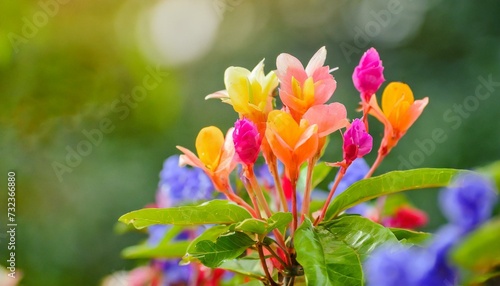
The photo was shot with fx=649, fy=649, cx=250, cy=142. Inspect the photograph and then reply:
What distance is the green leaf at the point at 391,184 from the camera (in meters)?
0.68

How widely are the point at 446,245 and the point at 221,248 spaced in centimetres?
38

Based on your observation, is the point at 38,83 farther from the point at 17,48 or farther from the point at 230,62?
the point at 230,62

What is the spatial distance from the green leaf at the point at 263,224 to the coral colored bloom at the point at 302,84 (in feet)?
0.40

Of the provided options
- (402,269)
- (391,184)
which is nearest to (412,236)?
(391,184)

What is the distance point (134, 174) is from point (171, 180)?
183cm

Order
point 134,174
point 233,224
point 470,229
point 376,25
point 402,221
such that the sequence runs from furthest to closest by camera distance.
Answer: point 376,25 → point 134,174 → point 402,221 → point 233,224 → point 470,229

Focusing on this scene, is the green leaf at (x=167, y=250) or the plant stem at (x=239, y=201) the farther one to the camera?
the green leaf at (x=167, y=250)

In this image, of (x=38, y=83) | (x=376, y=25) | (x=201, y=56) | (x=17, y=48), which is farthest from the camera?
(x=201, y=56)

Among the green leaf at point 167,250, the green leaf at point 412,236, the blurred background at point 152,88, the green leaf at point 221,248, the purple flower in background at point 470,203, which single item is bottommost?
the green leaf at point 412,236

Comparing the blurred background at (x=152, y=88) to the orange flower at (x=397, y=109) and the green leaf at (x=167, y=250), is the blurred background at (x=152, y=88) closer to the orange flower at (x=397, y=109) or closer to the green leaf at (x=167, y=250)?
the green leaf at (x=167, y=250)

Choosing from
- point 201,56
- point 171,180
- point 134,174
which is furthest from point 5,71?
point 201,56

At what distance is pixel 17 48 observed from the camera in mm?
1617

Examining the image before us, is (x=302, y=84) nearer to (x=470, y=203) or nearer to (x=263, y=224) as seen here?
(x=263, y=224)

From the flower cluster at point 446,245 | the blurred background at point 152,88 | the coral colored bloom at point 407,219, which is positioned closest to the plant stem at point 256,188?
the flower cluster at point 446,245
